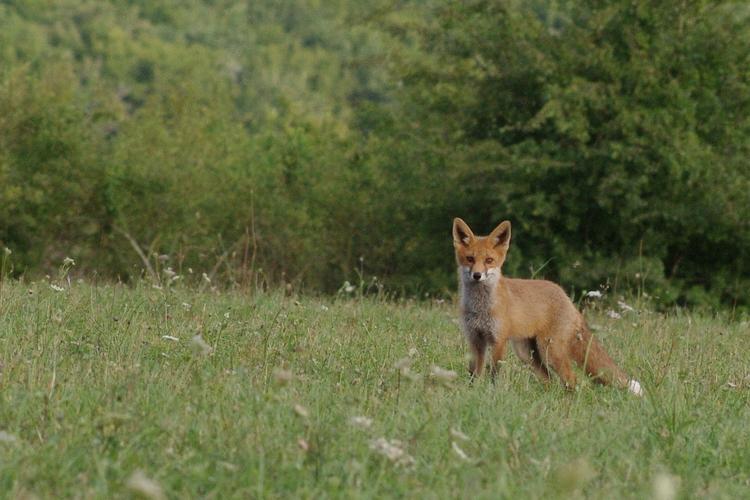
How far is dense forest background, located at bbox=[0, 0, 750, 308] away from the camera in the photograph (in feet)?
69.3

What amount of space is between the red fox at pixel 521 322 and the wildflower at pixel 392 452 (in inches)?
119

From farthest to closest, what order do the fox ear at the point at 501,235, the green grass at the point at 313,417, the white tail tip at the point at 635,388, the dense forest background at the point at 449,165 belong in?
the dense forest background at the point at 449,165
the fox ear at the point at 501,235
the white tail tip at the point at 635,388
the green grass at the point at 313,417

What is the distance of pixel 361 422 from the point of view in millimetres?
4602

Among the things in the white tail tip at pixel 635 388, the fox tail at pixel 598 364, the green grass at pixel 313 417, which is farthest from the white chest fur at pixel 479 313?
the white tail tip at pixel 635 388

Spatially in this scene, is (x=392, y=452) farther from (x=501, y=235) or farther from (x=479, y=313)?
(x=501, y=235)

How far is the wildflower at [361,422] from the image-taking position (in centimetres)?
455

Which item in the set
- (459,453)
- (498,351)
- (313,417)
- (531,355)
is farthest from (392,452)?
(531,355)

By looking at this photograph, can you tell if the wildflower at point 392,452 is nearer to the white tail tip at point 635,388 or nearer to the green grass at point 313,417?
the green grass at point 313,417

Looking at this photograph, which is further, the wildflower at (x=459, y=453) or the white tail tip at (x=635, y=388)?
the white tail tip at (x=635, y=388)

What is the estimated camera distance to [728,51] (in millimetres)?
21891

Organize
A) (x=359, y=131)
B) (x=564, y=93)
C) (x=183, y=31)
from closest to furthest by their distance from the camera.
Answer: (x=564, y=93) → (x=359, y=131) → (x=183, y=31)

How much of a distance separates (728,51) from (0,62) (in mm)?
21589

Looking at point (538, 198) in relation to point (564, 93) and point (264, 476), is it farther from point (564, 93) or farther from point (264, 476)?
point (264, 476)

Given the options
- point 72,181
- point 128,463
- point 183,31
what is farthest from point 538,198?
point 183,31
